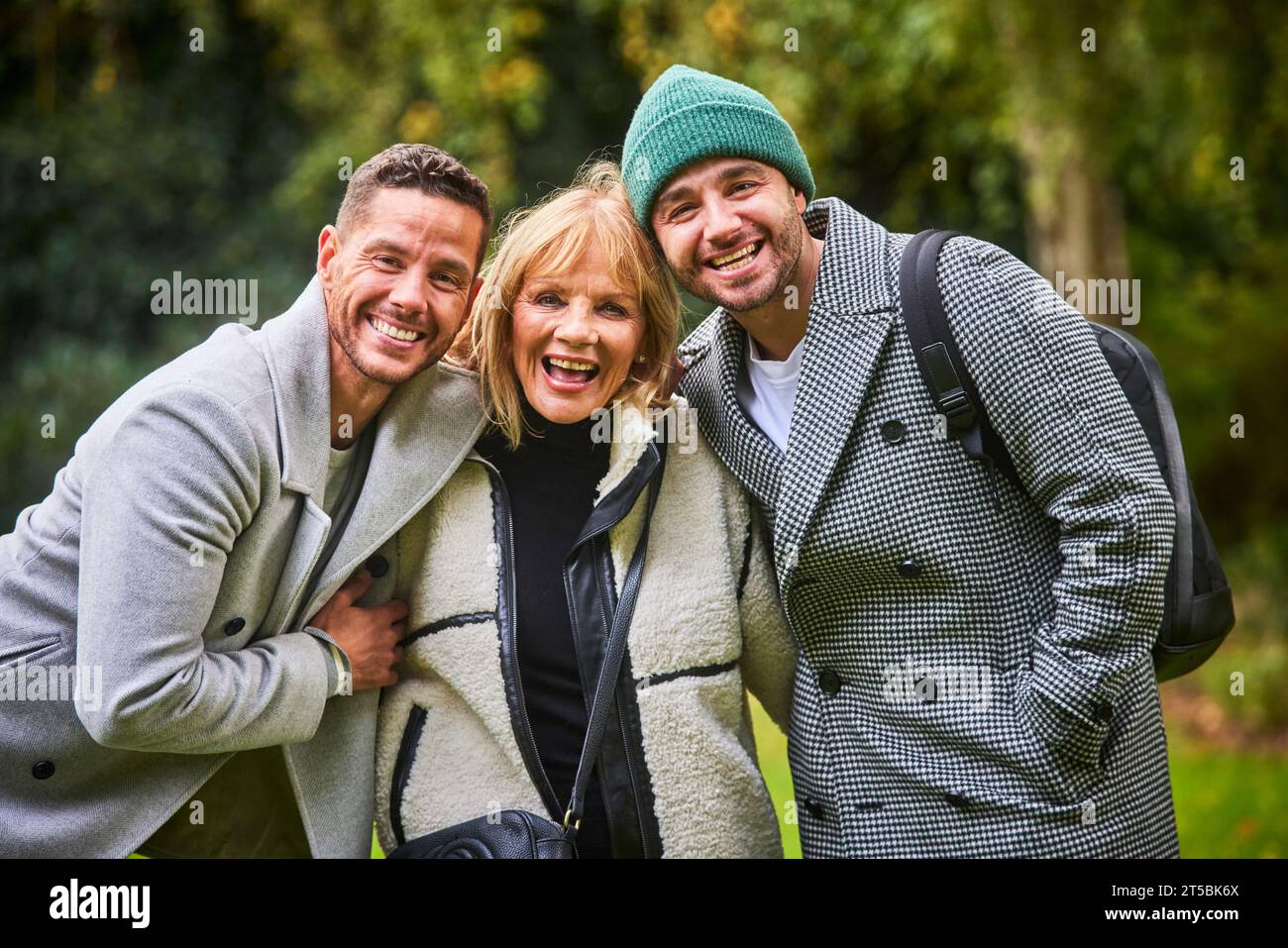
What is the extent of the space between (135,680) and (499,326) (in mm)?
1020

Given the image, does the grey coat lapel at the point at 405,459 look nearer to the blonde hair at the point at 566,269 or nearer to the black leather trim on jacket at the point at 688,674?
the blonde hair at the point at 566,269

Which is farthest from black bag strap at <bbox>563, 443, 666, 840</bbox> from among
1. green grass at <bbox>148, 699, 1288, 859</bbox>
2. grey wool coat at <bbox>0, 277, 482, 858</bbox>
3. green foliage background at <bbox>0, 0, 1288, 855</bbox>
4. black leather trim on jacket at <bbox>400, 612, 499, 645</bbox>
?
green foliage background at <bbox>0, 0, 1288, 855</bbox>

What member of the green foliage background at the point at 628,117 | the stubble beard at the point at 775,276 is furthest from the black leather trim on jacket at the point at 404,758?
the green foliage background at the point at 628,117

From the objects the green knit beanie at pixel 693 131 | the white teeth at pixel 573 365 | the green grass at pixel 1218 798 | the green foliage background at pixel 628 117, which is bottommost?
the green grass at pixel 1218 798

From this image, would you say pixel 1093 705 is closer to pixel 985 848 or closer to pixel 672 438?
pixel 985 848

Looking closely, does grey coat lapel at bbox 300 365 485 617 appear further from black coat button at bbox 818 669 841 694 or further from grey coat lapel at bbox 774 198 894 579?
black coat button at bbox 818 669 841 694

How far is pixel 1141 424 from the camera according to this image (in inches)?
97.4

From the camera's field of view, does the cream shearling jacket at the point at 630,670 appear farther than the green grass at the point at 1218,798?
No

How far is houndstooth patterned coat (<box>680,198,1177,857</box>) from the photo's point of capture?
2.32 metres

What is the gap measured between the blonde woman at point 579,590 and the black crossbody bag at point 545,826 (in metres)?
0.03

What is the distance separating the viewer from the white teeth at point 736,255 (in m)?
2.58

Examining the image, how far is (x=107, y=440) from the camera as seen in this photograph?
2.28 m

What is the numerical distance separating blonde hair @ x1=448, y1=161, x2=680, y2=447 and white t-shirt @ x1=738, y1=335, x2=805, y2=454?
0.61ft

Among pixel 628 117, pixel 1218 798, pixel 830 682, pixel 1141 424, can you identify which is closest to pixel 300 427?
pixel 830 682
